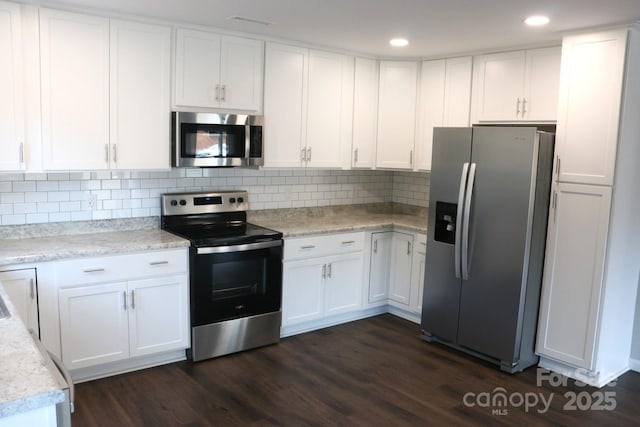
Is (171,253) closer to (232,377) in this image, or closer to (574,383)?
(232,377)

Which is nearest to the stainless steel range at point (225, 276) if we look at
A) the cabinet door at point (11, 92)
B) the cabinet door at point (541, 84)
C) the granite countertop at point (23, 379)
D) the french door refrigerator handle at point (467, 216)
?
the cabinet door at point (11, 92)

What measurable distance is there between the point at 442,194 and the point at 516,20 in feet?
4.37

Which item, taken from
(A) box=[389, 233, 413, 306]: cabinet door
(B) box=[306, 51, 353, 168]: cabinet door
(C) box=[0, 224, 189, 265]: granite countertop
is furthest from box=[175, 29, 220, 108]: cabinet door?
(A) box=[389, 233, 413, 306]: cabinet door

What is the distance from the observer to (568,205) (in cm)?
371

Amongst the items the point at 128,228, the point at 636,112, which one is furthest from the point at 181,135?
the point at 636,112

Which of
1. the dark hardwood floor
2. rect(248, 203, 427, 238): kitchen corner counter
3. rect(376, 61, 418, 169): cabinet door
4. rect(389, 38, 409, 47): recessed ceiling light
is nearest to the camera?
the dark hardwood floor

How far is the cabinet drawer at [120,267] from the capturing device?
3.32 meters

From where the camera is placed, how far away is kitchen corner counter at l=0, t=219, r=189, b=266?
3201 millimetres

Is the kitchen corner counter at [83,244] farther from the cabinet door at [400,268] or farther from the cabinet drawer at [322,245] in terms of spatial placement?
the cabinet door at [400,268]

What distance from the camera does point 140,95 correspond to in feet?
12.2

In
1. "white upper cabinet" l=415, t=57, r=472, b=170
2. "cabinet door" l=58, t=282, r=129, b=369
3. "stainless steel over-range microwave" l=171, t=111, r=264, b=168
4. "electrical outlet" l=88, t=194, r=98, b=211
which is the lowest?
"cabinet door" l=58, t=282, r=129, b=369

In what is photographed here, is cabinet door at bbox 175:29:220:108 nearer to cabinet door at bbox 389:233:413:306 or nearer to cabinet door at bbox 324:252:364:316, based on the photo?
cabinet door at bbox 324:252:364:316

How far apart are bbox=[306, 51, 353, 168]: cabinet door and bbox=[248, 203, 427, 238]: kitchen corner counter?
0.52m

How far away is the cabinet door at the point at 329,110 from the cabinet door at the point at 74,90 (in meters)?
1.67
